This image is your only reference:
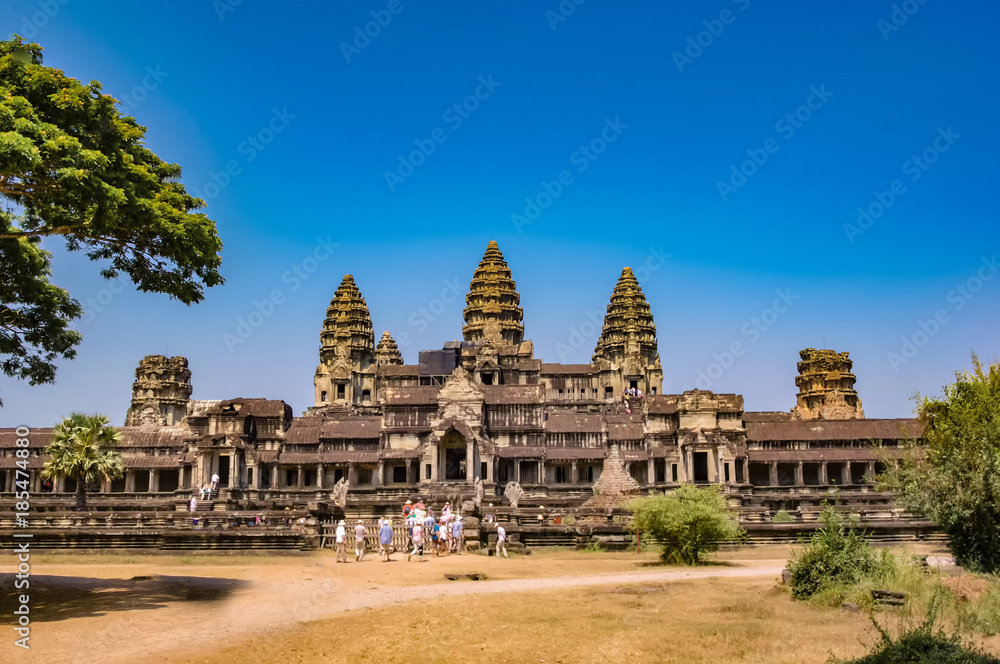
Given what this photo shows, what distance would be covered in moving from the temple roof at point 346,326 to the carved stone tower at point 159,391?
1531cm

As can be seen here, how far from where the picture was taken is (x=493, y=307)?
88000 mm

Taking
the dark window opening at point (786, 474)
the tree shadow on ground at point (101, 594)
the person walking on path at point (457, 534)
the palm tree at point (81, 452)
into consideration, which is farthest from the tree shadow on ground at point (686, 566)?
the dark window opening at point (786, 474)

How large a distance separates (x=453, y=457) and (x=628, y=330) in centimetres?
3844

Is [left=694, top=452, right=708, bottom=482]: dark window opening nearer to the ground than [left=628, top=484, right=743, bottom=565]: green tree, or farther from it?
farther from it

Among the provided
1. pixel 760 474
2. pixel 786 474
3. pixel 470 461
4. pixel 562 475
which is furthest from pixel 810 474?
pixel 470 461

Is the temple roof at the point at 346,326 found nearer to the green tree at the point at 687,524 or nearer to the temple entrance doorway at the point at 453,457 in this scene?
the temple entrance doorway at the point at 453,457

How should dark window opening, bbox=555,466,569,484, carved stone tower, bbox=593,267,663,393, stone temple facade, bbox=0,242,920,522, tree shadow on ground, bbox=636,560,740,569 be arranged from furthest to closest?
carved stone tower, bbox=593,267,663,393
dark window opening, bbox=555,466,569,484
stone temple facade, bbox=0,242,920,522
tree shadow on ground, bbox=636,560,740,569

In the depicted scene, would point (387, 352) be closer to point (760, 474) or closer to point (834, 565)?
point (760, 474)

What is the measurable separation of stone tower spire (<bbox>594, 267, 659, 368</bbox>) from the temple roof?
25915 mm

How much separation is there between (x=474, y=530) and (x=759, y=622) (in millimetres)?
17036

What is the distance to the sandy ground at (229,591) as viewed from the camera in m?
13.6

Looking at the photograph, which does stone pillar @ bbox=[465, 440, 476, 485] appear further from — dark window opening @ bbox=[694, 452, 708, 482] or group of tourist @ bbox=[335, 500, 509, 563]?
group of tourist @ bbox=[335, 500, 509, 563]

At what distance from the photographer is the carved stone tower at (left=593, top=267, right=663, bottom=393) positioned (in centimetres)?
8606

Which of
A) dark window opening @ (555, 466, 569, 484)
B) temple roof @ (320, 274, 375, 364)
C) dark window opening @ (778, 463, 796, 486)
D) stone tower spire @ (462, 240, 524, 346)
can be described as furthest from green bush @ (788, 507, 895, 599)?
temple roof @ (320, 274, 375, 364)
